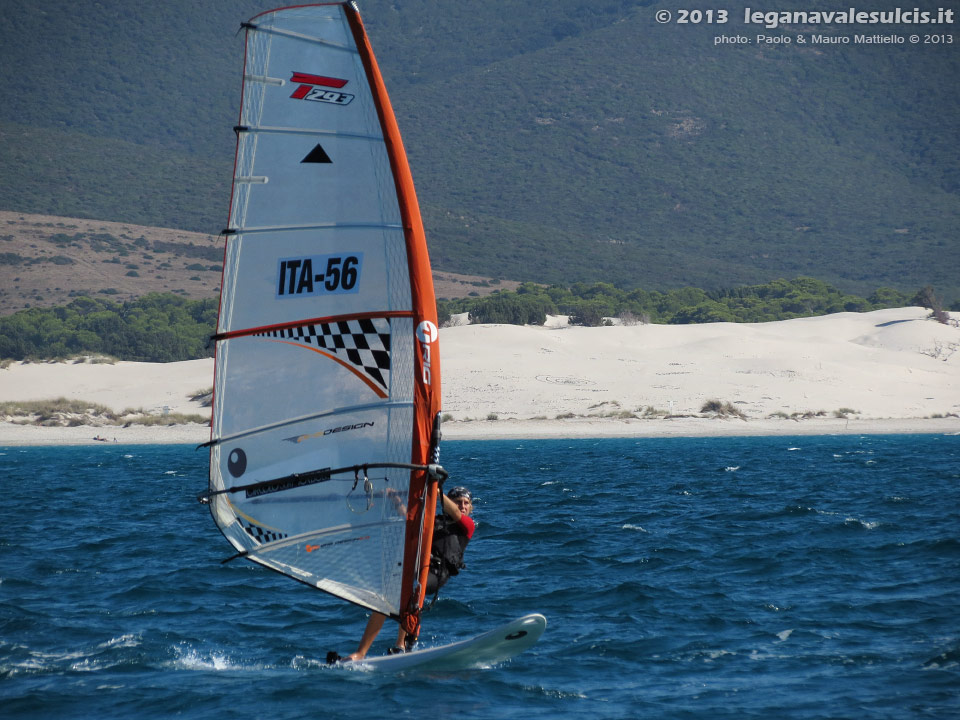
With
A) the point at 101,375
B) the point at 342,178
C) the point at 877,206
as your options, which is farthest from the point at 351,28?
the point at 877,206

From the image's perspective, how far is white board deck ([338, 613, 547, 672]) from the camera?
10.3 metres

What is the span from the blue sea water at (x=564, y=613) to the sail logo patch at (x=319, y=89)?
511 centimetres

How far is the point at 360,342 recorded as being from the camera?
9.73 m

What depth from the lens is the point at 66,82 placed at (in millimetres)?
192500

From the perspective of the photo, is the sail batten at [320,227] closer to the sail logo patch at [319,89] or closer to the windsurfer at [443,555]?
the sail logo patch at [319,89]

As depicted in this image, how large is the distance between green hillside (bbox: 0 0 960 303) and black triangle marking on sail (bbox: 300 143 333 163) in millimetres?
111408

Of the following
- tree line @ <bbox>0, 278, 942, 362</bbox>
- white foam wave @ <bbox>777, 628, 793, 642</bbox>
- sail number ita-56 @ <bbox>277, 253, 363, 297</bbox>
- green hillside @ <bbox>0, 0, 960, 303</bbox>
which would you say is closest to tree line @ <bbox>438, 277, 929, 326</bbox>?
tree line @ <bbox>0, 278, 942, 362</bbox>

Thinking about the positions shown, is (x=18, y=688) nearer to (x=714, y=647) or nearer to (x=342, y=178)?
(x=342, y=178)

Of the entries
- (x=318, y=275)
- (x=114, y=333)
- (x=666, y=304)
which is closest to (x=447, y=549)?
(x=318, y=275)

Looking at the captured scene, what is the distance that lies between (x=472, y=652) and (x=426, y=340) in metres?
3.04

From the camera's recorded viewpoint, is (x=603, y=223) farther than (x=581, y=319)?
Yes

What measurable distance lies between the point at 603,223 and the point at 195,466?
373ft

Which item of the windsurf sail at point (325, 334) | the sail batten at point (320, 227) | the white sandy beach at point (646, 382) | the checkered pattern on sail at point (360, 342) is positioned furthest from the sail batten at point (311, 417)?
the white sandy beach at point (646, 382)

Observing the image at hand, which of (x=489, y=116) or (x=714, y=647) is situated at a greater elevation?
(x=489, y=116)
